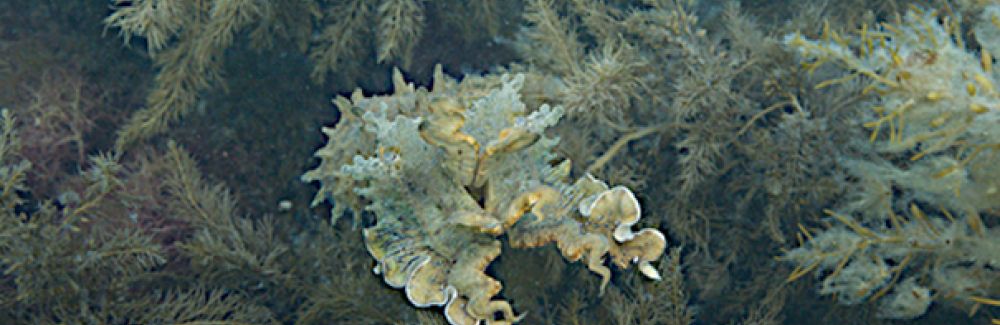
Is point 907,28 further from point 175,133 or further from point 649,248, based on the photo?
point 175,133

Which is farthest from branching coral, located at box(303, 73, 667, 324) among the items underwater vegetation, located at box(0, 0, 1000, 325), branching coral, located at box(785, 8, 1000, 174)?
branching coral, located at box(785, 8, 1000, 174)

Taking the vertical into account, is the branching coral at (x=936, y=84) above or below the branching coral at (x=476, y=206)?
above

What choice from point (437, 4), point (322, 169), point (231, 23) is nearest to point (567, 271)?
point (322, 169)

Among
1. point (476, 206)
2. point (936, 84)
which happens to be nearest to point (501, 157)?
point (476, 206)

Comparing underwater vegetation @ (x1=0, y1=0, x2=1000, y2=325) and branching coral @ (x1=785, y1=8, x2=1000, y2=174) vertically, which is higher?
branching coral @ (x1=785, y1=8, x2=1000, y2=174)

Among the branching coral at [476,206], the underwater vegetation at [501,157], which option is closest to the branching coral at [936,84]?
the underwater vegetation at [501,157]

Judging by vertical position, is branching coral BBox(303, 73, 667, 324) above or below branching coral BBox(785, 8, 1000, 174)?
below

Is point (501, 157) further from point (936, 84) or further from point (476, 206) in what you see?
point (936, 84)

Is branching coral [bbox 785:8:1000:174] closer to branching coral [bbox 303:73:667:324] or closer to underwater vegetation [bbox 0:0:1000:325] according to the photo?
underwater vegetation [bbox 0:0:1000:325]

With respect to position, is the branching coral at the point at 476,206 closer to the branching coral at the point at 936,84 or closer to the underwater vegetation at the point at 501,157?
the underwater vegetation at the point at 501,157
